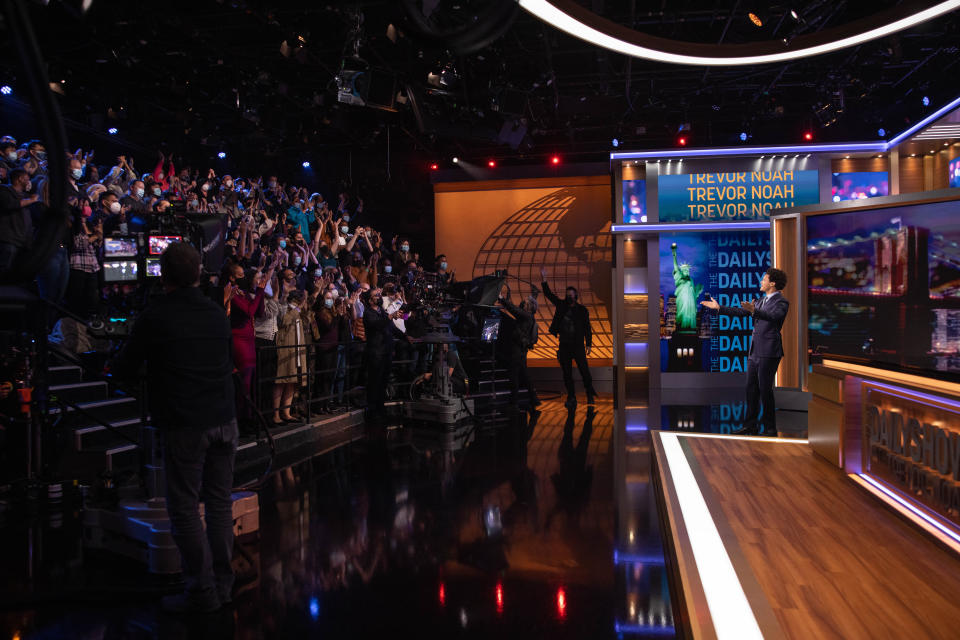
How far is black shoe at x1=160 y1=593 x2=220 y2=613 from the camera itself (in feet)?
9.20

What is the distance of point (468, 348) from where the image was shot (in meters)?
10.0

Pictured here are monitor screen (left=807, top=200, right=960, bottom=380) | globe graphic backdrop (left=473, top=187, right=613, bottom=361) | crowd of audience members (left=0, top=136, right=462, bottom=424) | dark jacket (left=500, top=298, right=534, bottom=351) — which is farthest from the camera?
globe graphic backdrop (left=473, top=187, right=613, bottom=361)

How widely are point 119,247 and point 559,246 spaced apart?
33.6 feet

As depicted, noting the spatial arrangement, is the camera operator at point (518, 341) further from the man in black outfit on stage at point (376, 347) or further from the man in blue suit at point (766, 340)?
the man in blue suit at point (766, 340)

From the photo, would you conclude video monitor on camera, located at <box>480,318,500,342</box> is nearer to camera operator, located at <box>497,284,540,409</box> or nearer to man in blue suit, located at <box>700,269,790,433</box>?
camera operator, located at <box>497,284,540,409</box>

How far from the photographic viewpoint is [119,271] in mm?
4781

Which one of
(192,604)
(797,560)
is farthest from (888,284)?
(192,604)

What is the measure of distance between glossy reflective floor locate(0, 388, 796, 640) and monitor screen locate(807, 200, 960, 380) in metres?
3.36

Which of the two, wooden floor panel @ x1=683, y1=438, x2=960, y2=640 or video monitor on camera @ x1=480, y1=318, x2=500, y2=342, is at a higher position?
video monitor on camera @ x1=480, y1=318, x2=500, y2=342

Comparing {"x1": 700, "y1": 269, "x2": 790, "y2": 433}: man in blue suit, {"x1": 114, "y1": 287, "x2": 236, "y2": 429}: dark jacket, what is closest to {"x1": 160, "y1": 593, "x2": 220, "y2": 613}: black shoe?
{"x1": 114, "y1": 287, "x2": 236, "y2": 429}: dark jacket

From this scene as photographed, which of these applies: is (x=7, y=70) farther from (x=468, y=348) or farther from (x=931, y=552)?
(x=931, y=552)

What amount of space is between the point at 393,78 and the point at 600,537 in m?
6.68

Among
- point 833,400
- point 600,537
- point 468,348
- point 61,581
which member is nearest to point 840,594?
point 600,537

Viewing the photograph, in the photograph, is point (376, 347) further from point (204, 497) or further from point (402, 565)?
point (204, 497)
